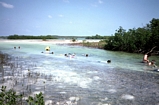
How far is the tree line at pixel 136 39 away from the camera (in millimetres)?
36062

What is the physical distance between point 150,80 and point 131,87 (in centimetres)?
288

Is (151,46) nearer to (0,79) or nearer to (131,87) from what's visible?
(131,87)

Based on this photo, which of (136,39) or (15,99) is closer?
(15,99)

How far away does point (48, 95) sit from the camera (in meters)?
9.37

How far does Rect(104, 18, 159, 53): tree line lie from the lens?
36.1 metres

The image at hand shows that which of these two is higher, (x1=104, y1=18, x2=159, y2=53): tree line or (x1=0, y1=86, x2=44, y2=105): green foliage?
(x1=104, y1=18, x2=159, y2=53): tree line

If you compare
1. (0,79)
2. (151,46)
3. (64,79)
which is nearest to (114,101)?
(64,79)

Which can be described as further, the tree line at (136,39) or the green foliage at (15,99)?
the tree line at (136,39)

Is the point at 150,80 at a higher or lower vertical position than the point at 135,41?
lower

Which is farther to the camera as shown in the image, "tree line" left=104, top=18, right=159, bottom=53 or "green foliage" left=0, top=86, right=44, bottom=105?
"tree line" left=104, top=18, right=159, bottom=53

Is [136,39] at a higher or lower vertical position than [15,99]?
higher

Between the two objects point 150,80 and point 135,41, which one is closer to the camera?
point 150,80

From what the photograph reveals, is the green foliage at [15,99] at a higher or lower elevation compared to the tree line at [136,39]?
lower

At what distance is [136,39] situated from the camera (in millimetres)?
38375
